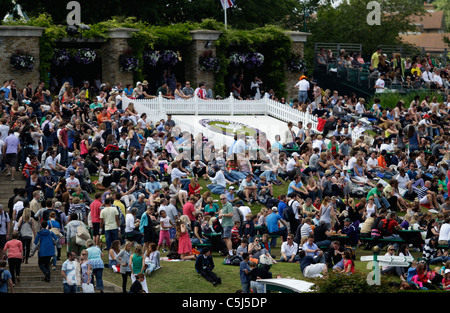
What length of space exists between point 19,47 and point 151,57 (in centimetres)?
558

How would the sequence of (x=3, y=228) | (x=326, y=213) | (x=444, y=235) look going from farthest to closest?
(x=326, y=213) → (x=444, y=235) → (x=3, y=228)

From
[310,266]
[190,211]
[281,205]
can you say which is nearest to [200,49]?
[281,205]

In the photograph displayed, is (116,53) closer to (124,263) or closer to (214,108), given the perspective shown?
(214,108)

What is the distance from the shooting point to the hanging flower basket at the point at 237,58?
4266 cm

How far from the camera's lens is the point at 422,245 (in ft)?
84.9

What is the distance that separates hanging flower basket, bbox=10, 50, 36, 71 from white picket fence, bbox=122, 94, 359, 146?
436cm

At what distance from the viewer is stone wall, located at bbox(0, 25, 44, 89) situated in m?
37.1

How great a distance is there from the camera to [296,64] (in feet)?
144

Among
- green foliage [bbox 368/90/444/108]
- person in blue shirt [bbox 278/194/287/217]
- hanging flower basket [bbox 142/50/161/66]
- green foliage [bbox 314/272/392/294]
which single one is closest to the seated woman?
person in blue shirt [bbox 278/194/287/217]

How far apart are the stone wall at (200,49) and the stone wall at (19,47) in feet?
22.2

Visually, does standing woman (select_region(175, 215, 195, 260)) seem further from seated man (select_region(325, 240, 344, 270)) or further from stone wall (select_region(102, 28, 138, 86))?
stone wall (select_region(102, 28, 138, 86))

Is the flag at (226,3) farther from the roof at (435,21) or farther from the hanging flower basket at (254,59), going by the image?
the roof at (435,21)
